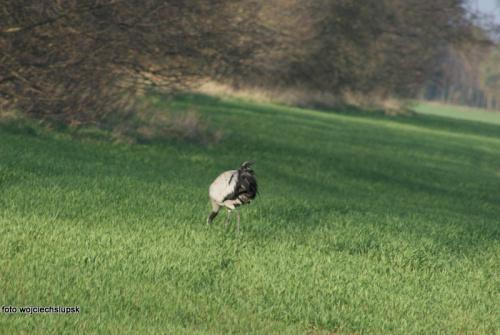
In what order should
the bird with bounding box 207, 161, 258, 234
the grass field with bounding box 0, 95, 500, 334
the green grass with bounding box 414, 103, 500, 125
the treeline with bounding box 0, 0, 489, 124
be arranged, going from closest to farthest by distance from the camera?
the grass field with bounding box 0, 95, 500, 334 < the bird with bounding box 207, 161, 258, 234 < the treeline with bounding box 0, 0, 489, 124 < the green grass with bounding box 414, 103, 500, 125

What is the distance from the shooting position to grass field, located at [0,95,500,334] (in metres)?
5.57

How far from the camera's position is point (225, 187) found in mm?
6758

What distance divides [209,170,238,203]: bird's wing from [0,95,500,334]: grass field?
668 millimetres

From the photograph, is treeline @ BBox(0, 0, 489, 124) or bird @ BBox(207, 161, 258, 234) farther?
treeline @ BBox(0, 0, 489, 124)

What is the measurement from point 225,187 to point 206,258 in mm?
839

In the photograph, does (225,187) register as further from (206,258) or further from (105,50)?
(105,50)

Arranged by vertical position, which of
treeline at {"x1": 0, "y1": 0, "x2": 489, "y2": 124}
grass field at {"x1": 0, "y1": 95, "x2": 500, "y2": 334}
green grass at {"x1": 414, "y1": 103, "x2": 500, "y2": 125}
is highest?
treeline at {"x1": 0, "y1": 0, "x2": 489, "y2": 124}

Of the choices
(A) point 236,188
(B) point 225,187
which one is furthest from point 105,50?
(A) point 236,188

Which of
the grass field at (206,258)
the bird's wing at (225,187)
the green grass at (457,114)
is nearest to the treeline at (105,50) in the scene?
the grass field at (206,258)

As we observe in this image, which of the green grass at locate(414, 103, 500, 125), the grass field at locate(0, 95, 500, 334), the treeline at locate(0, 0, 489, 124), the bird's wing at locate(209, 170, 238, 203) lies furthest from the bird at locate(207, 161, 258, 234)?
the green grass at locate(414, 103, 500, 125)

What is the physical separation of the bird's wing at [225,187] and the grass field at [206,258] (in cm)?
67

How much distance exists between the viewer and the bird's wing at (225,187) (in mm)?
6672

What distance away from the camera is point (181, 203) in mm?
9039

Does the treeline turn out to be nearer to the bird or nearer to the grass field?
the grass field
